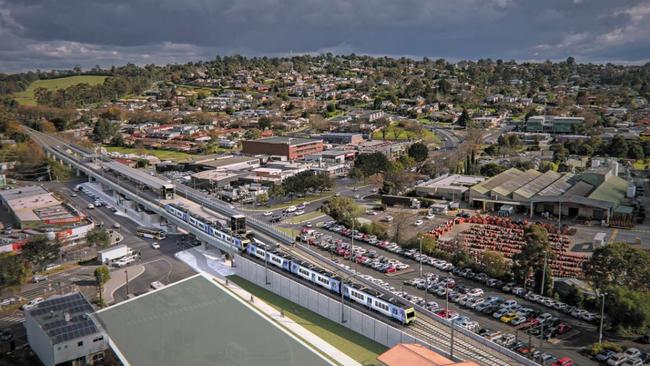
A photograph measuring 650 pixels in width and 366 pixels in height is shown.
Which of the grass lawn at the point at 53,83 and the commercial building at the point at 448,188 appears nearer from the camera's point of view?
the commercial building at the point at 448,188

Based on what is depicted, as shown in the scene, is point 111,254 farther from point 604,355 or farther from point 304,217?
point 604,355

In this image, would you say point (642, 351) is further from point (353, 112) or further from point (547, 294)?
point (353, 112)

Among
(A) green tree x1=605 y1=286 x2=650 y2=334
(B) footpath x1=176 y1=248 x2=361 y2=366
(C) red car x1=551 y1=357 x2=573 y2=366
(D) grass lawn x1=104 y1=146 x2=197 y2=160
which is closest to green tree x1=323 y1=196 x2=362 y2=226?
(B) footpath x1=176 y1=248 x2=361 y2=366

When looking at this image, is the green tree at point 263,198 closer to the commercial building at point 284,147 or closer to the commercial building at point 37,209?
the commercial building at point 37,209

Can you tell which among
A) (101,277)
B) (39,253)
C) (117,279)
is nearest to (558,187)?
(117,279)

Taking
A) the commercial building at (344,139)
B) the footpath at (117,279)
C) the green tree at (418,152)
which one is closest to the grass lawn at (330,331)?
the footpath at (117,279)

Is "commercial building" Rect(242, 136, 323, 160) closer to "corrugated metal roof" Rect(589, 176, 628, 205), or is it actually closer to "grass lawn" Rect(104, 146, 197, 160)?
"grass lawn" Rect(104, 146, 197, 160)
